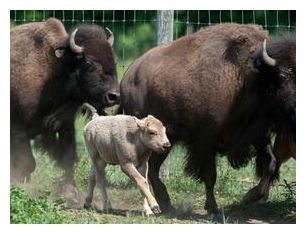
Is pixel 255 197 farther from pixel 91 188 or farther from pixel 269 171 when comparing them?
pixel 91 188

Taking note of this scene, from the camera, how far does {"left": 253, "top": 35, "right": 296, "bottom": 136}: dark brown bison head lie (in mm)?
8000

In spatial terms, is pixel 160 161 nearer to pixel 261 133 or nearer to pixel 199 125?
pixel 199 125

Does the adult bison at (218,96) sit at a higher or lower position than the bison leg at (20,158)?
higher

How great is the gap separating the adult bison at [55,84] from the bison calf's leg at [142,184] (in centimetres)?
128

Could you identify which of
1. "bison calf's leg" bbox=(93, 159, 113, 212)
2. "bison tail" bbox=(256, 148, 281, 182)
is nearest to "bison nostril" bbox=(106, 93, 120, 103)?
"bison calf's leg" bbox=(93, 159, 113, 212)

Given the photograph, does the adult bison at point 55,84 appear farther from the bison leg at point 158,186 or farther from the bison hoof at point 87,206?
the bison hoof at point 87,206

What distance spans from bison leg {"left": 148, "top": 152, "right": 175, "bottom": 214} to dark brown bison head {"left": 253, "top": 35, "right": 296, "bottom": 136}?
1526 millimetres

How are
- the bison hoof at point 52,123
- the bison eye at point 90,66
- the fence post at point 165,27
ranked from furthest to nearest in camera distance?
the fence post at point 165,27 < the bison hoof at point 52,123 < the bison eye at point 90,66

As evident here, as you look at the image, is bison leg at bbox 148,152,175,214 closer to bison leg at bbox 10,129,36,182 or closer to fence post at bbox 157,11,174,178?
bison leg at bbox 10,129,36,182

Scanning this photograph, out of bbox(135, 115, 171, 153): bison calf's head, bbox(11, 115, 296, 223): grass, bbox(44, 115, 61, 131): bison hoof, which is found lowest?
bbox(11, 115, 296, 223): grass

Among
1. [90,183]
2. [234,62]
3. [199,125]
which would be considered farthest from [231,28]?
[90,183]

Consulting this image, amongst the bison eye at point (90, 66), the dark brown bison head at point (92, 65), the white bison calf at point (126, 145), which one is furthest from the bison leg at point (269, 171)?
the bison eye at point (90, 66)

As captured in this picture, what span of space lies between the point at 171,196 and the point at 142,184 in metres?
1.48

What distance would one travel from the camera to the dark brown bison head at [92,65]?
921 cm
